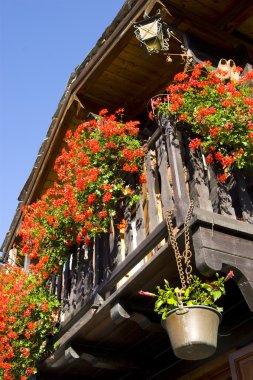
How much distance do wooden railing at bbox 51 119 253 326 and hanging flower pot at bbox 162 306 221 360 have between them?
0.80 m

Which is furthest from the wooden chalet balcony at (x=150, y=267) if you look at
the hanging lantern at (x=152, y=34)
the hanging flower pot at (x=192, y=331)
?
the hanging lantern at (x=152, y=34)

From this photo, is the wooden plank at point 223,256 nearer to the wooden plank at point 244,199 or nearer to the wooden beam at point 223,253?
the wooden beam at point 223,253

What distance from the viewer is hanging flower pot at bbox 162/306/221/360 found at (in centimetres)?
390

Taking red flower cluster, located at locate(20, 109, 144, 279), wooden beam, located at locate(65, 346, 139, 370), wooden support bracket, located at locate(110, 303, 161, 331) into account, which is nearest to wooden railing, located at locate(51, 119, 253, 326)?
red flower cluster, located at locate(20, 109, 144, 279)

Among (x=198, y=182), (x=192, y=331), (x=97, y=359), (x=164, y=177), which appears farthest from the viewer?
(x=97, y=359)

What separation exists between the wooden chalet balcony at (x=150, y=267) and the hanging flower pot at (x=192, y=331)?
336 millimetres

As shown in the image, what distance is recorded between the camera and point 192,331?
3.90 m

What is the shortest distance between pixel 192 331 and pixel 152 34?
4.13m

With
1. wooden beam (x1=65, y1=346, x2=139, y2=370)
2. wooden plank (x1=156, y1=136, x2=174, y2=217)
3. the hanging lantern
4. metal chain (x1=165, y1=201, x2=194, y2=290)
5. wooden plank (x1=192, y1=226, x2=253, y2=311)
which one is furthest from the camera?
the hanging lantern

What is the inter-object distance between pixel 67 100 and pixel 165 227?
178 inches

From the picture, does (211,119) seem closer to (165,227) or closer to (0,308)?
(165,227)

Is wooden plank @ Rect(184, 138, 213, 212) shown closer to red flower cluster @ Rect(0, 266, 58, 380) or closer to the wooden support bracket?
the wooden support bracket

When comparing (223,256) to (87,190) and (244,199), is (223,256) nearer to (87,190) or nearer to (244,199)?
(244,199)

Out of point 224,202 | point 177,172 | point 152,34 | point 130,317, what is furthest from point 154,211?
point 152,34
